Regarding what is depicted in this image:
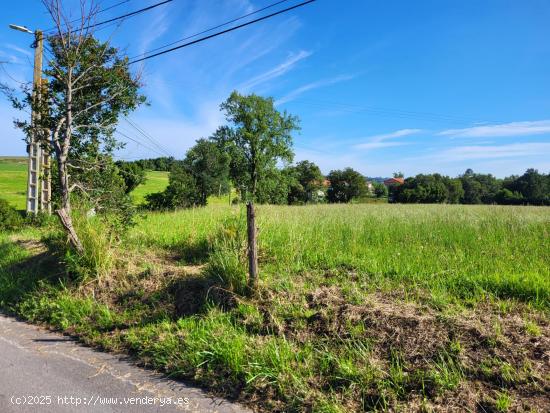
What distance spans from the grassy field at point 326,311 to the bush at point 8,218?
191 inches

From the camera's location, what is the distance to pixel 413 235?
266 inches

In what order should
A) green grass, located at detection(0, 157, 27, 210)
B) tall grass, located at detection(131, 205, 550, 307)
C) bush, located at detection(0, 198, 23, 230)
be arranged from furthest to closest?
green grass, located at detection(0, 157, 27, 210)
bush, located at detection(0, 198, 23, 230)
tall grass, located at detection(131, 205, 550, 307)

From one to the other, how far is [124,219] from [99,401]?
4536 mm

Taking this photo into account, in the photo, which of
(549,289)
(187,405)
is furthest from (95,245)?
(549,289)

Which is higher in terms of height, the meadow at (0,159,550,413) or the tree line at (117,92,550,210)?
the tree line at (117,92,550,210)

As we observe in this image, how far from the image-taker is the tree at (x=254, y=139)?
40125 mm

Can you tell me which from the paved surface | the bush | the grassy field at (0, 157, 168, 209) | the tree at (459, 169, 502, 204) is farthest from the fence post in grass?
the tree at (459, 169, 502, 204)

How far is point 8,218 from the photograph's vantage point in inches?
429

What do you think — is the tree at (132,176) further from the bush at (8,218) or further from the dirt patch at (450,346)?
the dirt patch at (450,346)

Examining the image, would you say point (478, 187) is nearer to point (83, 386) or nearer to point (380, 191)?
point (380, 191)

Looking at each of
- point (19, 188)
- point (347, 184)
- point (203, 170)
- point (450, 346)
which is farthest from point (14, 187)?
point (347, 184)

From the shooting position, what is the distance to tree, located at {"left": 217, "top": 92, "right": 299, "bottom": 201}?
132ft

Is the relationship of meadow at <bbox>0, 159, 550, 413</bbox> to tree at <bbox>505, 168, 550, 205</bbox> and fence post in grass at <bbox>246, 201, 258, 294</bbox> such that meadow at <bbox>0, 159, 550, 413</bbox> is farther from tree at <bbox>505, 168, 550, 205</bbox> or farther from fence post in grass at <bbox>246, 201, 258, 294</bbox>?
tree at <bbox>505, 168, 550, 205</bbox>

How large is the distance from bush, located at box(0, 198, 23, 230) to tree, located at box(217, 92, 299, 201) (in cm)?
2884
